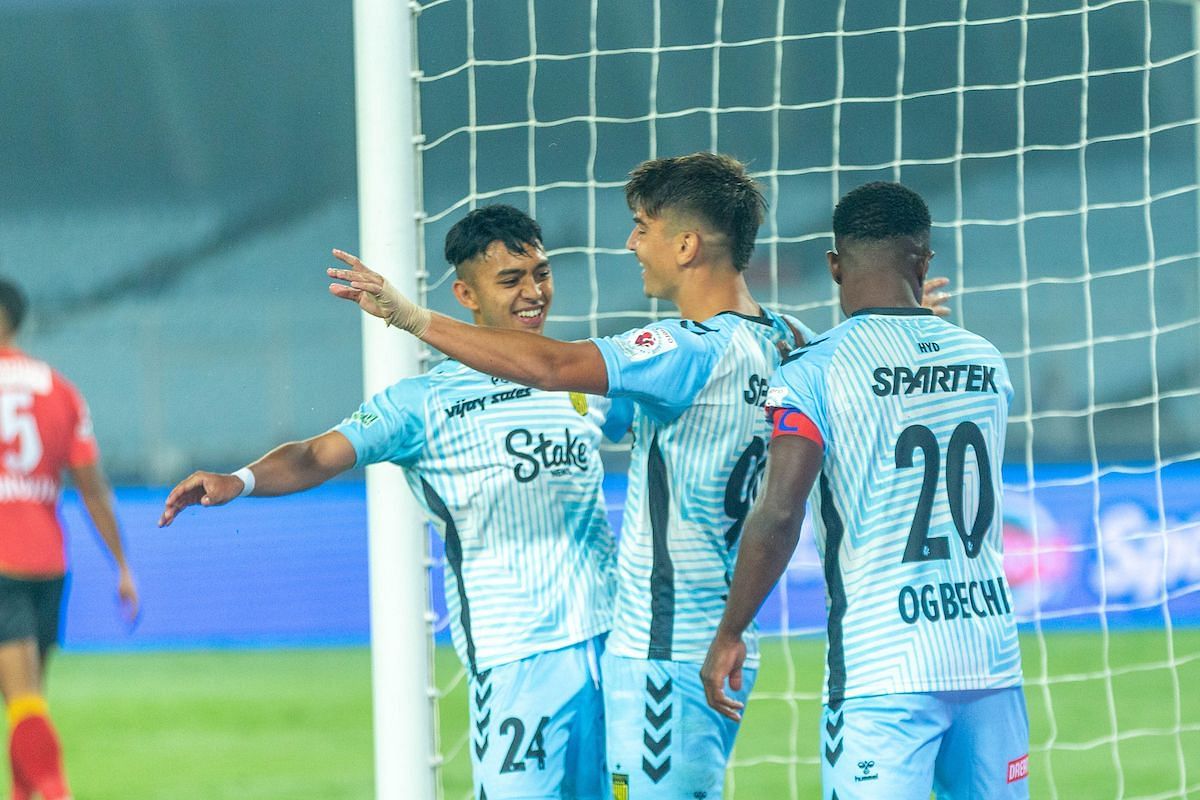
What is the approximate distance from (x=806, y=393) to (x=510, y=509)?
0.80 metres

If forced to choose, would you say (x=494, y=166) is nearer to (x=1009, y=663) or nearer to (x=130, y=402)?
(x=130, y=402)

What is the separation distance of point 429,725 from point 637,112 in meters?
12.2

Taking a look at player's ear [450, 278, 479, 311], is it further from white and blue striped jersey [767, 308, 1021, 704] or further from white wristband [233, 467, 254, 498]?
white and blue striped jersey [767, 308, 1021, 704]

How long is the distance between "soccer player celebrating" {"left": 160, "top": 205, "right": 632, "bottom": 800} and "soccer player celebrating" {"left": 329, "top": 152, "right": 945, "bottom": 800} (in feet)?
0.63

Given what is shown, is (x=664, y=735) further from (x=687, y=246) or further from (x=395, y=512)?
(x=395, y=512)

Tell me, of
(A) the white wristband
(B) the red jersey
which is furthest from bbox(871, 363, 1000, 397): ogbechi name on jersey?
(B) the red jersey

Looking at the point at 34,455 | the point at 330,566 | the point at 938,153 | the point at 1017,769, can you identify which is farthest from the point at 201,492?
the point at 938,153

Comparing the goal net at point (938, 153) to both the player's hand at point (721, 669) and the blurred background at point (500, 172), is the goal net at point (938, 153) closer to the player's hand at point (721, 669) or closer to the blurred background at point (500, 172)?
the blurred background at point (500, 172)

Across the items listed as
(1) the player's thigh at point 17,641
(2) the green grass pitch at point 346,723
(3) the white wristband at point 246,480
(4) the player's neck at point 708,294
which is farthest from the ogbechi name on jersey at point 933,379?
(1) the player's thigh at point 17,641

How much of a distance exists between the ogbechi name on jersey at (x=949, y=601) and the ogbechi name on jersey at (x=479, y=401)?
100 centimetres

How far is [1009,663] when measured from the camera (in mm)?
2580

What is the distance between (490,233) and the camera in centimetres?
317

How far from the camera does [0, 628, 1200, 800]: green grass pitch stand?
570 centimetres

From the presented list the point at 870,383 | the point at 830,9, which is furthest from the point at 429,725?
the point at 830,9
